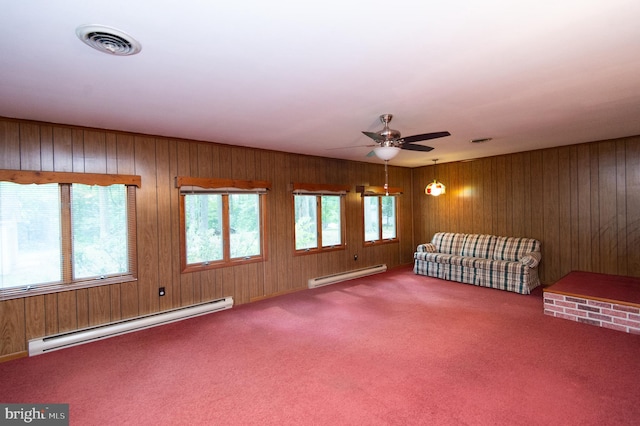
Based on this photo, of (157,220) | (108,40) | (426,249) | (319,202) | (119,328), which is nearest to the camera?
(108,40)

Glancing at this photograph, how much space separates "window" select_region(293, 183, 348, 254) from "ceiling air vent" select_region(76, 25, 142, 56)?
3671mm

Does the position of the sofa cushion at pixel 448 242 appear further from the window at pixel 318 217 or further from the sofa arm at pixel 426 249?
the window at pixel 318 217

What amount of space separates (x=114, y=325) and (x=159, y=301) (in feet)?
1.81

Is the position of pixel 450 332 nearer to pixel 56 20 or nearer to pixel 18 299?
pixel 56 20

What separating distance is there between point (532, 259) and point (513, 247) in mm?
531

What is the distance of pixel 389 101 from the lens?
2932 mm

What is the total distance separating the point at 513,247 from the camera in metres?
5.74

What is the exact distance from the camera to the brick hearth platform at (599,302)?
355 centimetres

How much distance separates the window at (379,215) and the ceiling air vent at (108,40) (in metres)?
5.12

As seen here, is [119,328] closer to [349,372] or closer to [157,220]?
[157,220]

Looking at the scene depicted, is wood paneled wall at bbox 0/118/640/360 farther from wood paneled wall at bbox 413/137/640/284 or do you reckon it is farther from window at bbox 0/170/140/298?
window at bbox 0/170/140/298

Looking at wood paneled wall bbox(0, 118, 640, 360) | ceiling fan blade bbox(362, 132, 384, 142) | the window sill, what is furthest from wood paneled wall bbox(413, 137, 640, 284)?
the window sill

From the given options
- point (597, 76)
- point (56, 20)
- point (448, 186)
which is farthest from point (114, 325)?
point (448, 186)

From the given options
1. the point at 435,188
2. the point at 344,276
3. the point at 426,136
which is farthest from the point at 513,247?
the point at 426,136
